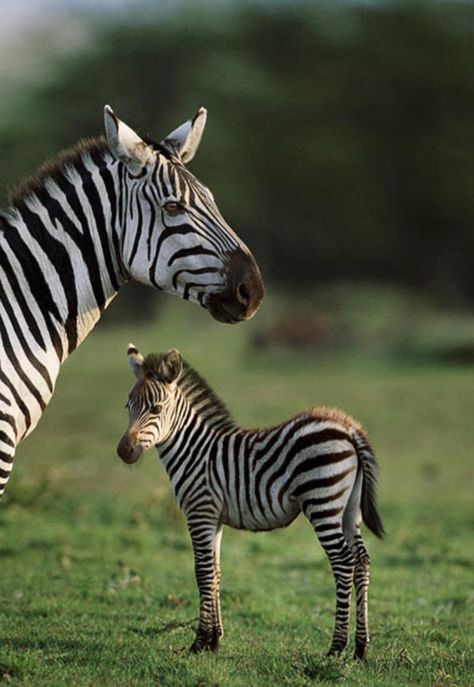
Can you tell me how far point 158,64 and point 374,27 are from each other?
39.1ft

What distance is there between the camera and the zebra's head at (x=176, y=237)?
4.74 m

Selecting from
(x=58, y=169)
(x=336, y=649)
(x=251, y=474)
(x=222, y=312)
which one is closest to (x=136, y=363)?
(x=251, y=474)

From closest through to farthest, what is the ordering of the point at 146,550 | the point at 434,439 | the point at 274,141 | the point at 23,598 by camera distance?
1. the point at 23,598
2. the point at 146,550
3. the point at 434,439
4. the point at 274,141

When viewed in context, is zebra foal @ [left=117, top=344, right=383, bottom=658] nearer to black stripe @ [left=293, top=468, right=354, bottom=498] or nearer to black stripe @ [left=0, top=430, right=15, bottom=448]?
black stripe @ [left=293, top=468, right=354, bottom=498]

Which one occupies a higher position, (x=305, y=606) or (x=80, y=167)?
(x=80, y=167)

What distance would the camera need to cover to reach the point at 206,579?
5523 millimetres

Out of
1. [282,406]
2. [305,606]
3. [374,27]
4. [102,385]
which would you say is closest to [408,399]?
[282,406]

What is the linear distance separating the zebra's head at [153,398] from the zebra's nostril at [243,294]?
1.01 m

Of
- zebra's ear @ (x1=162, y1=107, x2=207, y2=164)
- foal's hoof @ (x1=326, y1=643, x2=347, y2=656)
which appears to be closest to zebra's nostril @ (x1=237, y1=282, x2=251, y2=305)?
zebra's ear @ (x1=162, y1=107, x2=207, y2=164)

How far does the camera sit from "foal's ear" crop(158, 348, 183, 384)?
18.6 feet

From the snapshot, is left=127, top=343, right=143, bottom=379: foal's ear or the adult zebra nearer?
the adult zebra

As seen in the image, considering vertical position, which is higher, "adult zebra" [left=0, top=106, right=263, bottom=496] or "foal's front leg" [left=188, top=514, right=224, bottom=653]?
"adult zebra" [left=0, top=106, right=263, bottom=496]

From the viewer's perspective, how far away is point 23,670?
5.03 metres

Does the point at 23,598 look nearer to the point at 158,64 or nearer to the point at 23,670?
the point at 23,670
